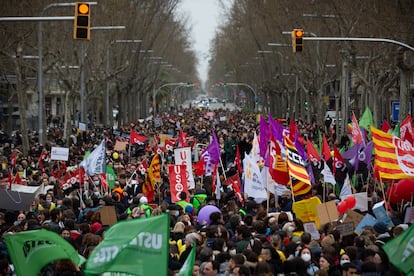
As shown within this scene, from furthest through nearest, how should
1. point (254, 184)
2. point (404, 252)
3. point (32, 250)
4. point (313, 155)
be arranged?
point (313, 155) → point (254, 184) → point (32, 250) → point (404, 252)

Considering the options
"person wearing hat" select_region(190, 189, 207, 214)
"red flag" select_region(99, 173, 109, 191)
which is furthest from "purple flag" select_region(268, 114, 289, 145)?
"red flag" select_region(99, 173, 109, 191)

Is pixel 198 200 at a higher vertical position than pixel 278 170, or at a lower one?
lower

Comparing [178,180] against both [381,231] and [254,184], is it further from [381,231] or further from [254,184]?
[381,231]

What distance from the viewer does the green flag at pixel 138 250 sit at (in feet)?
27.2

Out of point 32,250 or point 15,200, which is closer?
point 32,250

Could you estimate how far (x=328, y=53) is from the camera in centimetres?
5331

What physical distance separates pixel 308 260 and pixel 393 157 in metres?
5.82

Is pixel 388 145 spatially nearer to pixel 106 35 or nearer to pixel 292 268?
pixel 292 268

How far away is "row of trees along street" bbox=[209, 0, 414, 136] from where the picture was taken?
33625 mm

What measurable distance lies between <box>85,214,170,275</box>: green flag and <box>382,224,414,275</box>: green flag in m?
1.93

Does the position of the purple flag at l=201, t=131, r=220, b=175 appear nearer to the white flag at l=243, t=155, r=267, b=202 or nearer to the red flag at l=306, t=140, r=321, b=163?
the red flag at l=306, t=140, r=321, b=163

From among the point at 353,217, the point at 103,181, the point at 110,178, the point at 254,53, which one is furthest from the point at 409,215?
the point at 254,53

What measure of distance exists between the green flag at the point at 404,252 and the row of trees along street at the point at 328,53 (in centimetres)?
2205

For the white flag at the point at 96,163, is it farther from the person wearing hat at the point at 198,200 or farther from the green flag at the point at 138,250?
the green flag at the point at 138,250
